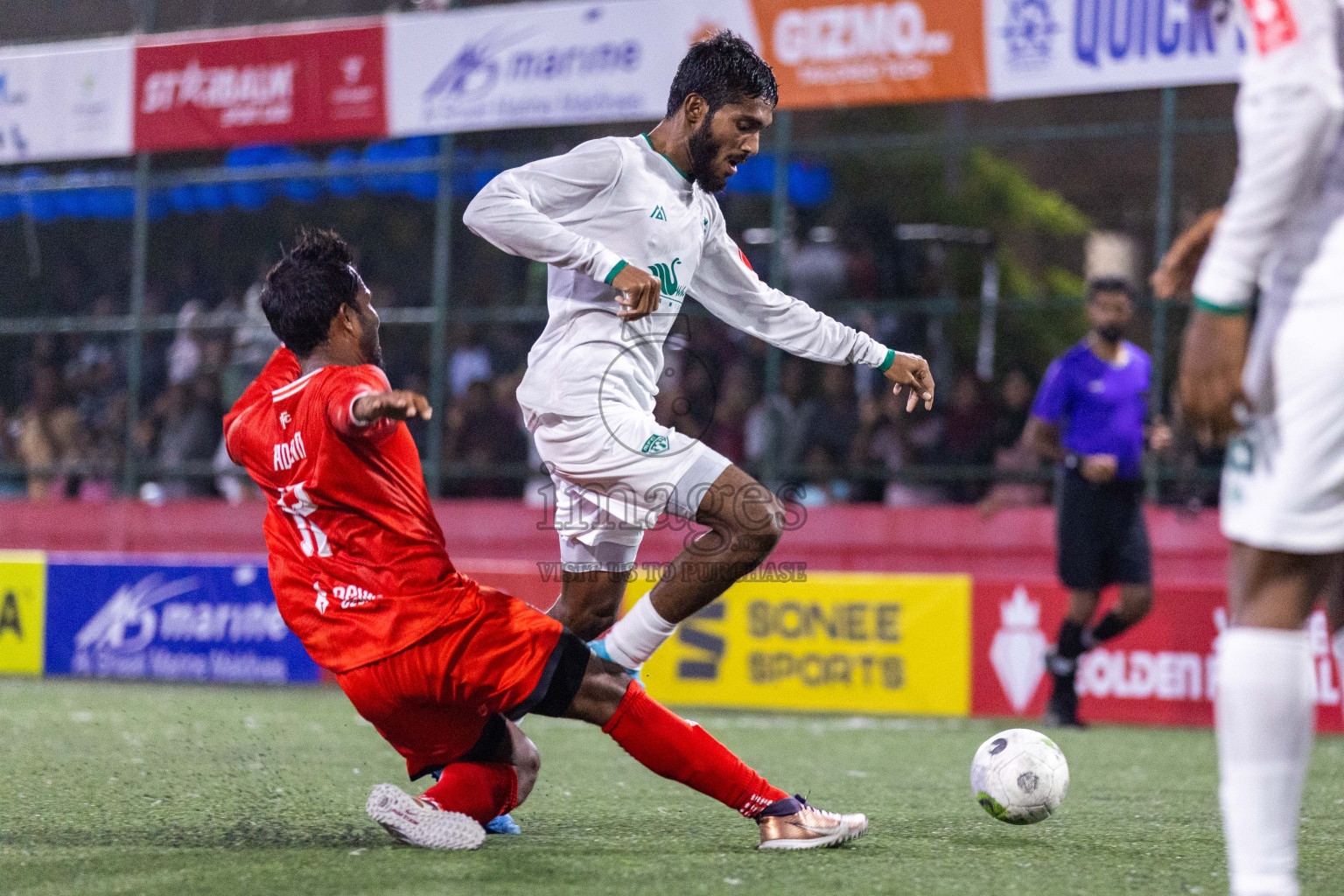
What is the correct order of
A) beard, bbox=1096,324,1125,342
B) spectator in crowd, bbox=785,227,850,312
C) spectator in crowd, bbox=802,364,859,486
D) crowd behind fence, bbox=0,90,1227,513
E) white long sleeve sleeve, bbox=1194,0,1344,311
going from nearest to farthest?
white long sleeve sleeve, bbox=1194,0,1344,311
beard, bbox=1096,324,1125,342
crowd behind fence, bbox=0,90,1227,513
spectator in crowd, bbox=802,364,859,486
spectator in crowd, bbox=785,227,850,312

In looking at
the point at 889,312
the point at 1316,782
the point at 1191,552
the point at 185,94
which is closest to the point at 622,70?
the point at 889,312

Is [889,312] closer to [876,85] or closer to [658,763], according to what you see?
[876,85]

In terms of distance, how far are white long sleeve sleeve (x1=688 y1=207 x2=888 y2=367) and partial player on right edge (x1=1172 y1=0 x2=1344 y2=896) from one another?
2.11 meters

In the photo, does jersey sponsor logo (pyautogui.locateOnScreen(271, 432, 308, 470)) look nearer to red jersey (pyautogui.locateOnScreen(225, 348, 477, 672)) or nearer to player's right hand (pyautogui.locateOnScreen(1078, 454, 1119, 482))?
red jersey (pyautogui.locateOnScreen(225, 348, 477, 672))

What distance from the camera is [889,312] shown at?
12047 mm

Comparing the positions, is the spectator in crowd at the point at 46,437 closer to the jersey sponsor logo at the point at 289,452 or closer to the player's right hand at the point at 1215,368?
the jersey sponsor logo at the point at 289,452

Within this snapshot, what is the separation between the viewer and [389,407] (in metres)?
3.53

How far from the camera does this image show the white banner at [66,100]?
14.1 meters

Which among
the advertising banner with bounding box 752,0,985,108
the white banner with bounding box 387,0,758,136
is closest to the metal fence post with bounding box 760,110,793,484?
the advertising banner with bounding box 752,0,985,108

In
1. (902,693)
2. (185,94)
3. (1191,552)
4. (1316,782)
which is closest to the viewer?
(1316,782)

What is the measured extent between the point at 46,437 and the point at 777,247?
7309mm

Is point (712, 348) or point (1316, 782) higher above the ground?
point (712, 348)

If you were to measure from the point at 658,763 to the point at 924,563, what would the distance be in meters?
7.60

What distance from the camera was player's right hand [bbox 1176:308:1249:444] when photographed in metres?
2.72
